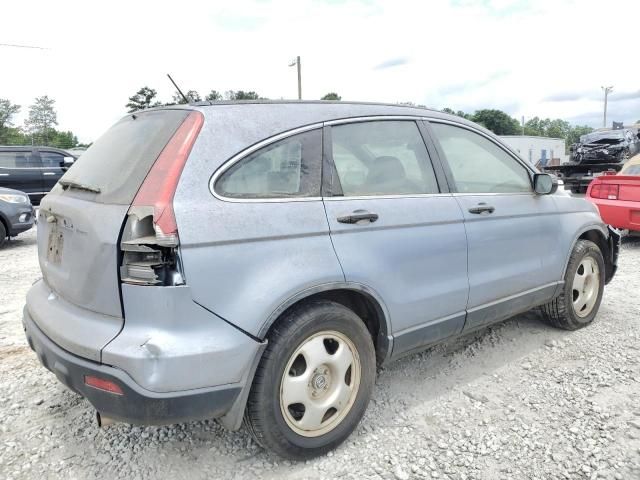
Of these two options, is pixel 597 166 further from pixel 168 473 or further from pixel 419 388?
pixel 168 473

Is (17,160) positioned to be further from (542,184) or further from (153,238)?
(542,184)

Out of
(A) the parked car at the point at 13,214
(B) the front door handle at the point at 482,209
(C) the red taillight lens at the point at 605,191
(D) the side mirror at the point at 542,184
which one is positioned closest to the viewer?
(B) the front door handle at the point at 482,209

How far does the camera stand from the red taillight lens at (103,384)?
1.97 meters

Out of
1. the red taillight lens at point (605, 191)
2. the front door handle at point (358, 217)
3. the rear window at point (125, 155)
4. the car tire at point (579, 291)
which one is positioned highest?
the rear window at point (125, 155)

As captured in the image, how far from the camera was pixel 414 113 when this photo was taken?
3.13 m

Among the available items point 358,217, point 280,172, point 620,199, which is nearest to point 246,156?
point 280,172

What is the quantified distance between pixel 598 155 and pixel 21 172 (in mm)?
15712

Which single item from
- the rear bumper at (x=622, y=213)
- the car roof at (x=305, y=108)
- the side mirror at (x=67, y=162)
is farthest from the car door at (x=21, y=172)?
the rear bumper at (x=622, y=213)

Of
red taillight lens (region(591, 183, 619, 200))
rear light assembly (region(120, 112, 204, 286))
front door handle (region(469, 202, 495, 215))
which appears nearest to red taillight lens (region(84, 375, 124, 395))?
rear light assembly (region(120, 112, 204, 286))

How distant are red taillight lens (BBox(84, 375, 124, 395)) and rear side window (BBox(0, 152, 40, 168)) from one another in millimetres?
10913

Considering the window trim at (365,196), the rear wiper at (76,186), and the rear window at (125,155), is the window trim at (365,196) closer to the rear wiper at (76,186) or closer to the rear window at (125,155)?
the rear window at (125,155)

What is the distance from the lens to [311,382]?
7.94 feet

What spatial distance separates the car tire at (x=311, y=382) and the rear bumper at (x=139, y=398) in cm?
18

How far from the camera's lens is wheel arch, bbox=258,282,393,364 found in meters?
2.29
